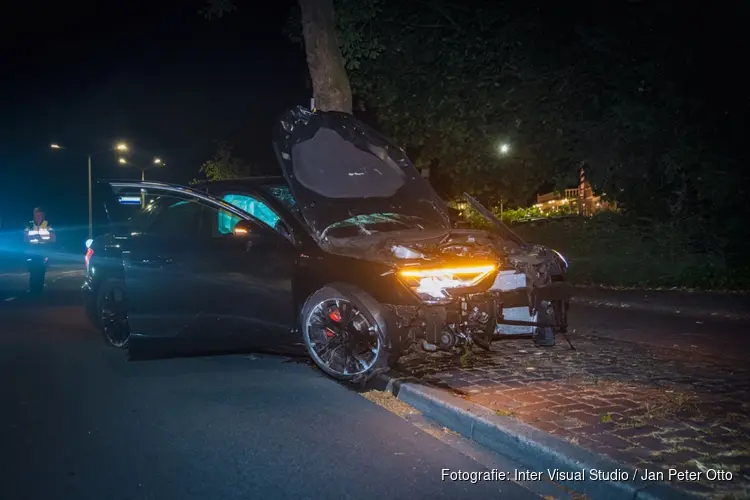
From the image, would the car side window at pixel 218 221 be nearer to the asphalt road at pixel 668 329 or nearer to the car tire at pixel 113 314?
the car tire at pixel 113 314

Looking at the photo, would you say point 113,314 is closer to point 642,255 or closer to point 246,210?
point 246,210

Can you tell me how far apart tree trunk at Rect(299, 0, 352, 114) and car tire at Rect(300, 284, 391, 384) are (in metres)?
5.08

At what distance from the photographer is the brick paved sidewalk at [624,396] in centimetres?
406

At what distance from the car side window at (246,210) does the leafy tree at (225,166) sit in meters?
22.5

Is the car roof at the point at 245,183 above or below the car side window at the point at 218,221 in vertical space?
above

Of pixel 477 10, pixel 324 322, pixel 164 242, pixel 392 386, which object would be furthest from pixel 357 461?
pixel 477 10

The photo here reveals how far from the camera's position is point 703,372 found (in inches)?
244

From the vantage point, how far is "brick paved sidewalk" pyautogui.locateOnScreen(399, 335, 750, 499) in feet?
13.3

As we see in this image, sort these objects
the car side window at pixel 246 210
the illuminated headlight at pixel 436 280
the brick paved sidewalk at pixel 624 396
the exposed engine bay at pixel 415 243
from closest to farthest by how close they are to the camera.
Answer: the brick paved sidewalk at pixel 624 396 → the illuminated headlight at pixel 436 280 → the exposed engine bay at pixel 415 243 → the car side window at pixel 246 210

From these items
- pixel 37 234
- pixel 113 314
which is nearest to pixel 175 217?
pixel 113 314

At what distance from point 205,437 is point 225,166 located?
26413mm

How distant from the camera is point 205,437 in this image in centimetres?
476

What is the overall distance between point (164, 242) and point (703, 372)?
5.35m

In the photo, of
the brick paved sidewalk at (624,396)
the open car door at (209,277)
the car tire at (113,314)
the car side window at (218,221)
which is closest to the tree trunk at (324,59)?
the car side window at (218,221)
